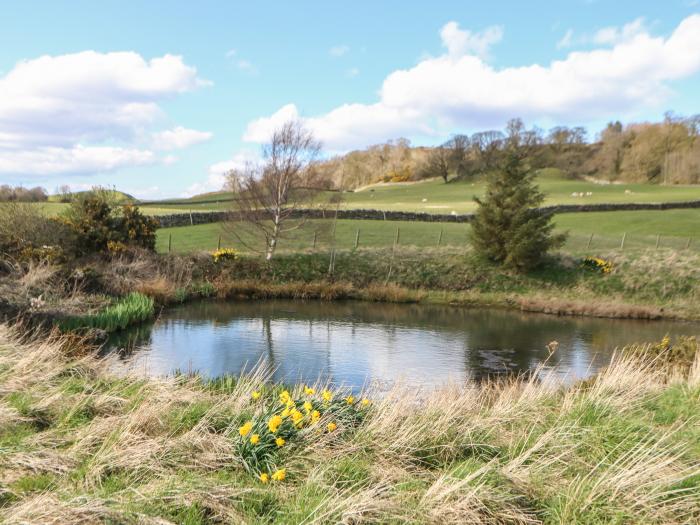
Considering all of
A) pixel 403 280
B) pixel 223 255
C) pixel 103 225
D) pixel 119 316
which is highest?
pixel 103 225

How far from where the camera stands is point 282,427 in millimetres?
5133

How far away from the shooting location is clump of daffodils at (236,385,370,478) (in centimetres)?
473

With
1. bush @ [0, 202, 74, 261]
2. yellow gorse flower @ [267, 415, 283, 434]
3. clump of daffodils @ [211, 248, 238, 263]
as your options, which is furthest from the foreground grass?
clump of daffodils @ [211, 248, 238, 263]

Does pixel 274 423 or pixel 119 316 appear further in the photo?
pixel 119 316

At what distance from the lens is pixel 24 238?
1978 centimetres

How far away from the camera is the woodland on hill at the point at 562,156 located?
278 feet

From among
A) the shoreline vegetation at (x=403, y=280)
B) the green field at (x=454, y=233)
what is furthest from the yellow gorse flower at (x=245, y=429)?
the green field at (x=454, y=233)

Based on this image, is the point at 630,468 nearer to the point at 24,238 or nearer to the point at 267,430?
the point at 267,430

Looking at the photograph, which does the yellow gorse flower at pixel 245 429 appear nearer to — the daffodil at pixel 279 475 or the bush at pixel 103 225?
the daffodil at pixel 279 475

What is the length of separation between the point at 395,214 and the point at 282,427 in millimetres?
37954

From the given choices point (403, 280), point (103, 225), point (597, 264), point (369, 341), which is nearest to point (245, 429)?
point (369, 341)

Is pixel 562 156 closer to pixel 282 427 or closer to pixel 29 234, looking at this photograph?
pixel 29 234

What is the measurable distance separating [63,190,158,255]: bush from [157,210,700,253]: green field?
3.07 metres

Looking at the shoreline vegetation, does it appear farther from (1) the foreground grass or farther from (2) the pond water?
(1) the foreground grass
